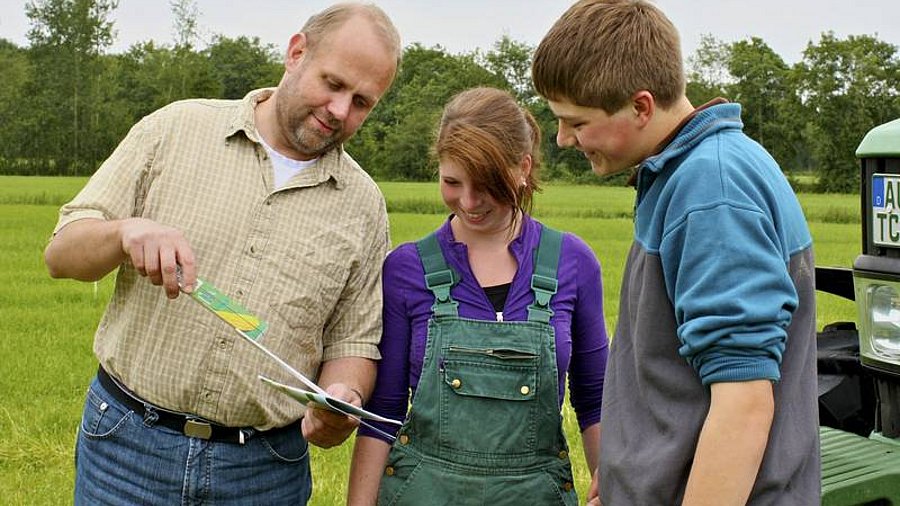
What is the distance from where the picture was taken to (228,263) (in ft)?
9.50

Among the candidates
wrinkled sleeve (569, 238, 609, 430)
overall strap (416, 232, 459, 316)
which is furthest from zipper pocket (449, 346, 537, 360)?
wrinkled sleeve (569, 238, 609, 430)

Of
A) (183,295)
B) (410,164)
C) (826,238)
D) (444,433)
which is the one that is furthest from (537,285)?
(410,164)

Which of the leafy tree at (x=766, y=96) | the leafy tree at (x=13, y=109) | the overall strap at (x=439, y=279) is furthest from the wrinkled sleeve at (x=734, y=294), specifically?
the leafy tree at (x=13, y=109)

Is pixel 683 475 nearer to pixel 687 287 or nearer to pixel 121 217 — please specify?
pixel 687 287

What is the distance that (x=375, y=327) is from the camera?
3.01 meters

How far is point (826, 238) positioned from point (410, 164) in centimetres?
2787

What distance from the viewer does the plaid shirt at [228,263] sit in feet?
9.43

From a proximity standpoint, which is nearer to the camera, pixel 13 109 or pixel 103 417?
pixel 103 417

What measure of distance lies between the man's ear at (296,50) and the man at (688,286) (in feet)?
2.95

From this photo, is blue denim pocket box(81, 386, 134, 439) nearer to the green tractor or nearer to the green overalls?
the green overalls

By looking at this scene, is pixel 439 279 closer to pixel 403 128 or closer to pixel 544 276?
pixel 544 276

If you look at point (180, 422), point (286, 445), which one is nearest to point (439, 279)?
point (286, 445)

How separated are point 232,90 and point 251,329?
52.0 meters

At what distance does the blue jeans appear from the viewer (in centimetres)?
290
